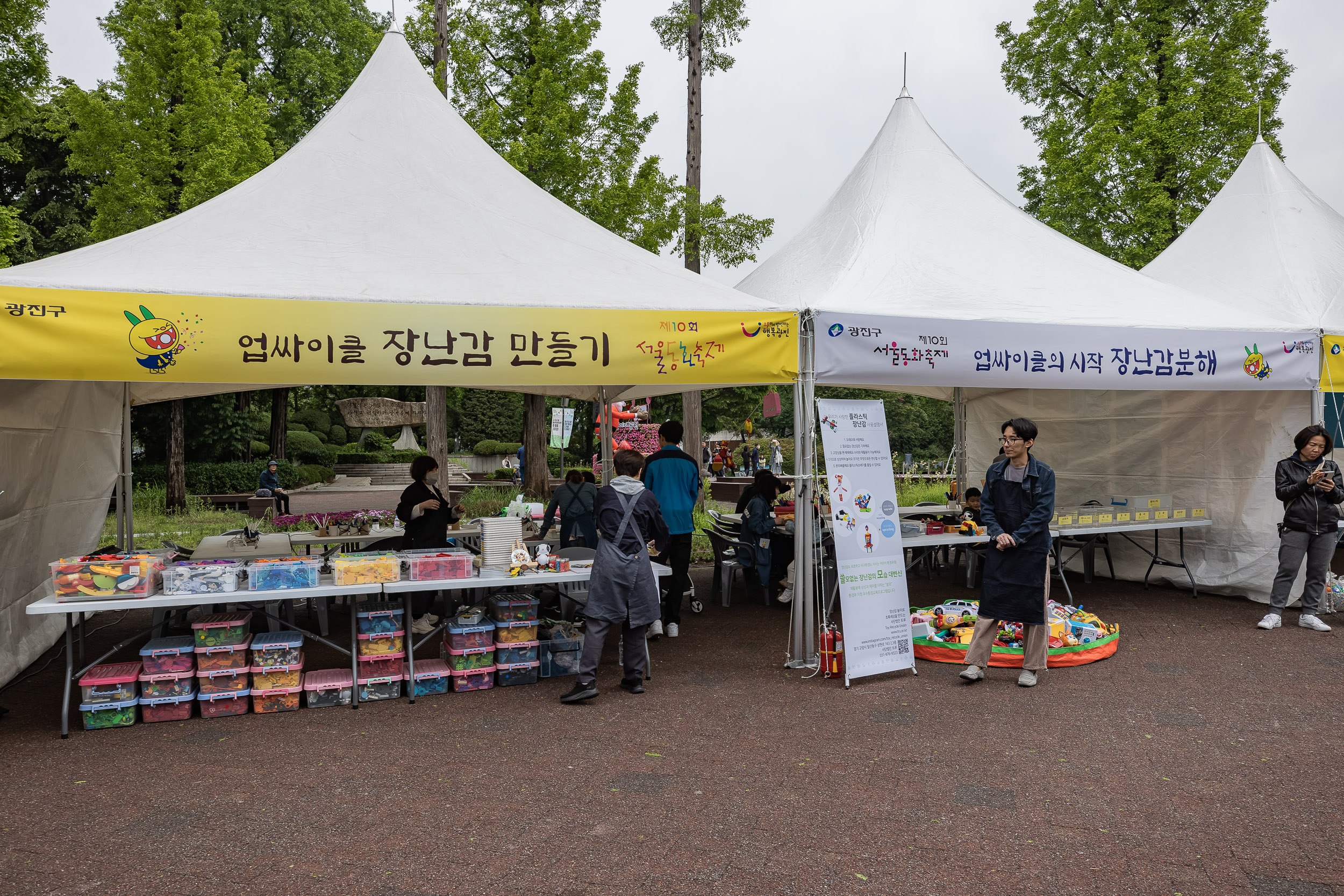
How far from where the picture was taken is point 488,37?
12547 millimetres

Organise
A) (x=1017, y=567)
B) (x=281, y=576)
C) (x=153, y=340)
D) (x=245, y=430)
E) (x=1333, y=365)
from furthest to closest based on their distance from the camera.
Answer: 1. (x=245, y=430)
2. (x=1333, y=365)
3. (x=1017, y=567)
4. (x=281, y=576)
5. (x=153, y=340)

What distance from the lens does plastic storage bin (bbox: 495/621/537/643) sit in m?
5.71

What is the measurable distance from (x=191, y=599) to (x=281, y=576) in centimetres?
48

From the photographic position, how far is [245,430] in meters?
22.1

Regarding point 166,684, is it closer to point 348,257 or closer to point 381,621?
point 381,621

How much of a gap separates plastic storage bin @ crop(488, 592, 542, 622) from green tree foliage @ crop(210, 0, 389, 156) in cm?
1905

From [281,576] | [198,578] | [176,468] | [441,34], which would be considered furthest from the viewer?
[176,468]

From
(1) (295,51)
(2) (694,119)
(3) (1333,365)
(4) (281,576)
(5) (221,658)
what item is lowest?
(5) (221,658)

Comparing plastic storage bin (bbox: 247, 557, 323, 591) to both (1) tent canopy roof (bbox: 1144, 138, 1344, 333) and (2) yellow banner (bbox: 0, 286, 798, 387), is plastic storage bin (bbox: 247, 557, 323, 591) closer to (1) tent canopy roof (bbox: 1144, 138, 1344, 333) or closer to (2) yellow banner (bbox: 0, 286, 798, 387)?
(2) yellow banner (bbox: 0, 286, 798, 387)

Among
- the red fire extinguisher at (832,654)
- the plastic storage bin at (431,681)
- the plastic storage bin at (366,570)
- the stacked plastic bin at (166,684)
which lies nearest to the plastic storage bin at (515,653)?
the plastic storage bin at (431,681)

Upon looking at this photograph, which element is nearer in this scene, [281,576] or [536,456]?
[281,576]

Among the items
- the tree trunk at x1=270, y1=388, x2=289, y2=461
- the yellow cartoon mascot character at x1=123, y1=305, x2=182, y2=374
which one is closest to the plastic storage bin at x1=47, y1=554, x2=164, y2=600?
the yellow cartoon mascot character at x1=123, y1=305, x2=182, y2=374

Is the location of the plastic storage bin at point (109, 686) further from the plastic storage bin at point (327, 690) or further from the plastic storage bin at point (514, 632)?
the plastic storage bin at point (514, 632)

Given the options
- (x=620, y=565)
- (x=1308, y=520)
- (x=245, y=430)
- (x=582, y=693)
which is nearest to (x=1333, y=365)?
(x=1308, y=520)
